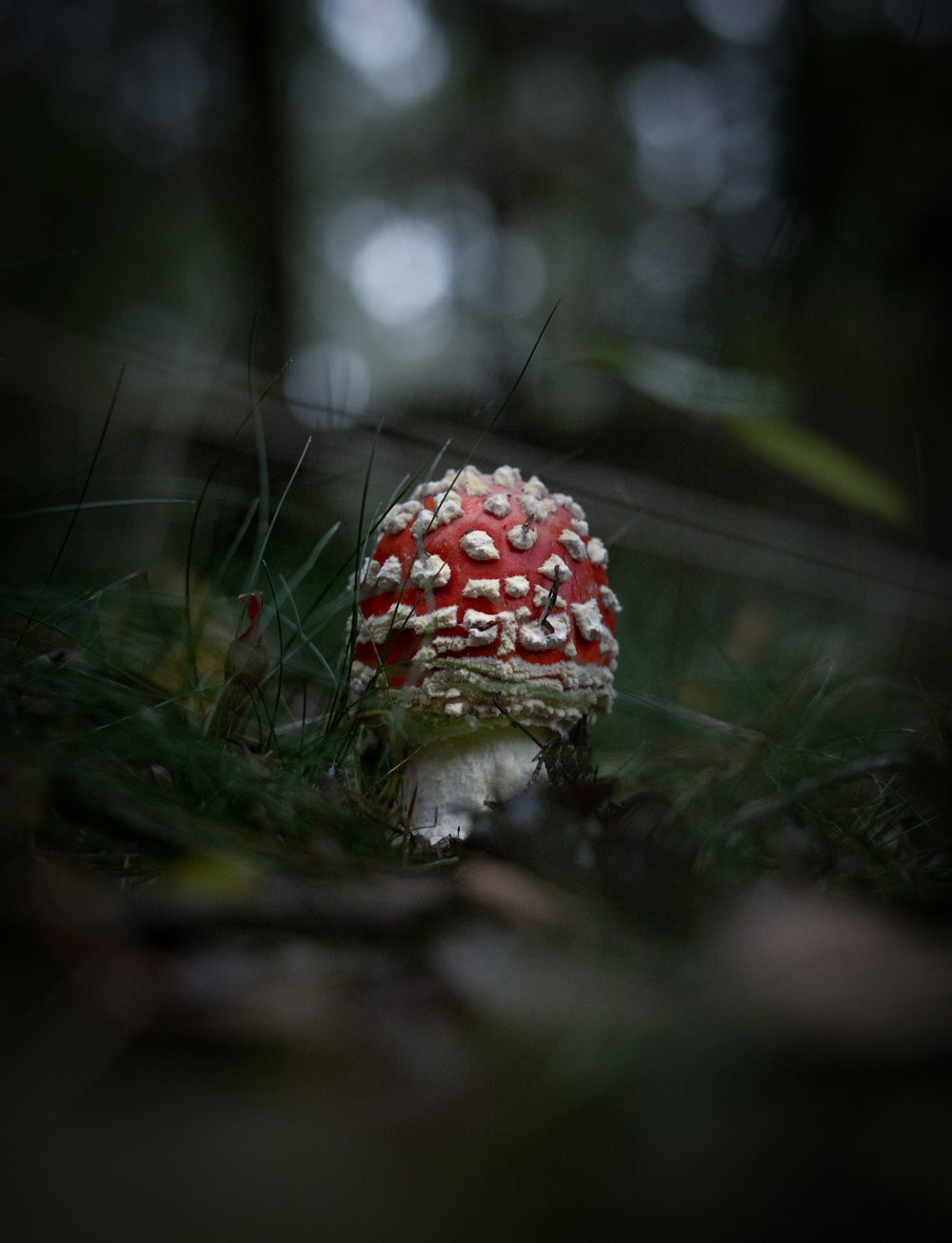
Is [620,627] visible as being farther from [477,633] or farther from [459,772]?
[477,633]

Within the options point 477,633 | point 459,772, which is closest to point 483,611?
point 477,633

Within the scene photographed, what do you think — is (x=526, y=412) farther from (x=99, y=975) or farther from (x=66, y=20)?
(x=66, y=20)

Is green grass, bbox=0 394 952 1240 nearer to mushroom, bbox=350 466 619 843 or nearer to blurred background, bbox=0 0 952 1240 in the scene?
blurred background, bbox=0 0 952 1240

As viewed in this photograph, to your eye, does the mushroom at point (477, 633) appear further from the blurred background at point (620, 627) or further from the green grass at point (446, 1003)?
the green grass at point (446, 1003)

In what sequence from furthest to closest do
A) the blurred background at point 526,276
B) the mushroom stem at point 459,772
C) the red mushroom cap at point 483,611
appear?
the blurred background at point 526,276 < the mushroom stem at point 459,772 < the red mushroom cap at point 483,611

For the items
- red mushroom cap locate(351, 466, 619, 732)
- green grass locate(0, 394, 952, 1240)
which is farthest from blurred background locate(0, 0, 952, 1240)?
red mushroom cap locate(351, 466, 619, 732)

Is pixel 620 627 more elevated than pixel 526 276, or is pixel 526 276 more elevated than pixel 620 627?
pixel 526 276

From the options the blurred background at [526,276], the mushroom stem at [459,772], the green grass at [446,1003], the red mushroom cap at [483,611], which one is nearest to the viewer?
the green grass at [446,1003]

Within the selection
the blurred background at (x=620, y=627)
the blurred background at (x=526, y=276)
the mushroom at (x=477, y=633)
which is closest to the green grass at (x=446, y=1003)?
the blurred background at (x=620, y=627)
